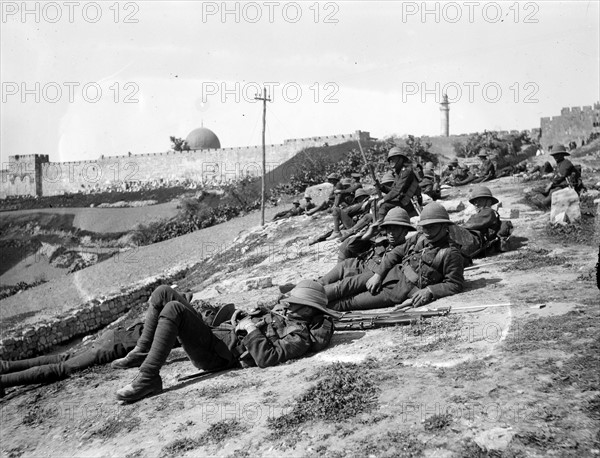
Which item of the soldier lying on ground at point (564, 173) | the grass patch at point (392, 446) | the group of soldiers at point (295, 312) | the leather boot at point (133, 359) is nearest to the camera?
the grass patch at point (392, 446)

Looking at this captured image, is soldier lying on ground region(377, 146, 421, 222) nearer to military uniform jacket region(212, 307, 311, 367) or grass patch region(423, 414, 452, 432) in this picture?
military uniform jacket region(212, 307, 311, 367)

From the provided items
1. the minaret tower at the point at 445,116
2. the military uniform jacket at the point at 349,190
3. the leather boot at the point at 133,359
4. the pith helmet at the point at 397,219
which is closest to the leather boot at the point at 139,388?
the leather boot at the point at 133,359

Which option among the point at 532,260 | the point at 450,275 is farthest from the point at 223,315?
the point at 532,260

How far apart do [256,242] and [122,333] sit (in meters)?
10.8

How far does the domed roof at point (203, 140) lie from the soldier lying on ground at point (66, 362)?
51.5 m

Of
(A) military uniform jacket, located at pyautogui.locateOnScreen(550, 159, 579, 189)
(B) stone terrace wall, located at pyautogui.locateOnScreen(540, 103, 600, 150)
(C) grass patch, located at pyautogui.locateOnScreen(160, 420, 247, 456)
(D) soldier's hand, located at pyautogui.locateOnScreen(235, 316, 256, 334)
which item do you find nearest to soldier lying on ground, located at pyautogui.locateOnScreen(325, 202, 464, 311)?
(D) soldier's hand, located at pyautogui.locateOnScreen(235, 316, 256, 334)

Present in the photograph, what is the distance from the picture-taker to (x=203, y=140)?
57156 millimetres

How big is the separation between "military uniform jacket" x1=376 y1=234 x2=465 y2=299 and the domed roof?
51.3 m

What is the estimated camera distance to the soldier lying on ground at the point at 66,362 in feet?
19.6

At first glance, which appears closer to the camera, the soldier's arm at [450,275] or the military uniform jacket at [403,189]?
the soldier's arm at [450,275]

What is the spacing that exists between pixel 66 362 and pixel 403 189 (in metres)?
6.12

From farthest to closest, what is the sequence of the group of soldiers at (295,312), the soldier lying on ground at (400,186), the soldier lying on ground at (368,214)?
the soldier lying on ground at (368,214) < the soldier lying on ground at (400,186) < the group of soldiers at (295,312)

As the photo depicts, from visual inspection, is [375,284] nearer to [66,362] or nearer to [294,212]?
[66,362]

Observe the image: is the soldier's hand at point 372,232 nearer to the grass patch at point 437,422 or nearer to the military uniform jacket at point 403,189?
the military uniform jacket at point 403,189
